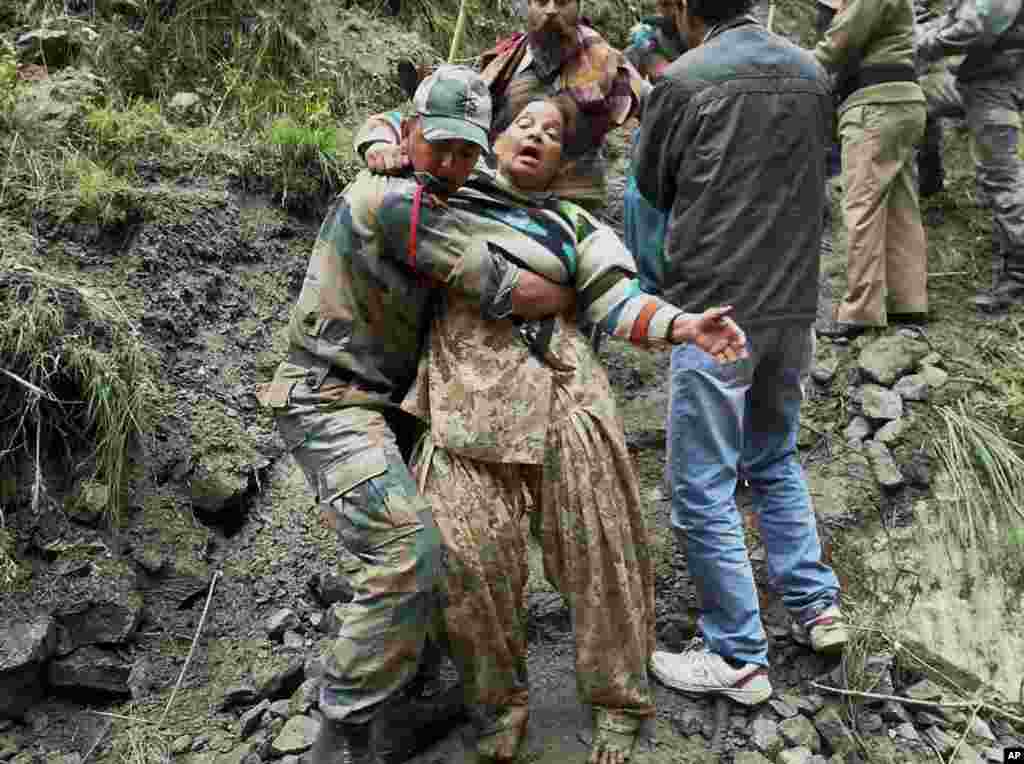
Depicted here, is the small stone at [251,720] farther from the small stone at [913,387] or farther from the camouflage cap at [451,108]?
the small stone at [913,387]

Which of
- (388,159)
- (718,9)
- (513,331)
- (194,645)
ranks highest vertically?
(718,9)

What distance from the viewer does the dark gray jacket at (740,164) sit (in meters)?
3.35

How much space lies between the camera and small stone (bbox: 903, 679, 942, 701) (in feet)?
12.6

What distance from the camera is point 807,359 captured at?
3664mm

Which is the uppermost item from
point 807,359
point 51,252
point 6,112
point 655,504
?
point 807,359

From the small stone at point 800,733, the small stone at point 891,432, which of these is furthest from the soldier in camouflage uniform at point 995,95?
the small stone at point 800,733

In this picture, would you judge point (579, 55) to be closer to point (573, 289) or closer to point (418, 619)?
point (573, 289)

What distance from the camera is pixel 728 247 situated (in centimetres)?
339

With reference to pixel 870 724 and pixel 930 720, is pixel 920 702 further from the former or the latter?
pixel 870 724

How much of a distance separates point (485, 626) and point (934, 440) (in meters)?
2.89

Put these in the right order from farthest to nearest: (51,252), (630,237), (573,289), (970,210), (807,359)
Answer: (970,210) → (51,252) → (630,237) → (807,359) → (573,289)

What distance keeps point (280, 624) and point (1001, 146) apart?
4702 millimetres

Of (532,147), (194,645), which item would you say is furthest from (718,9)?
(194,645)

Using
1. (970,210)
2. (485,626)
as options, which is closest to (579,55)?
(485,626)
